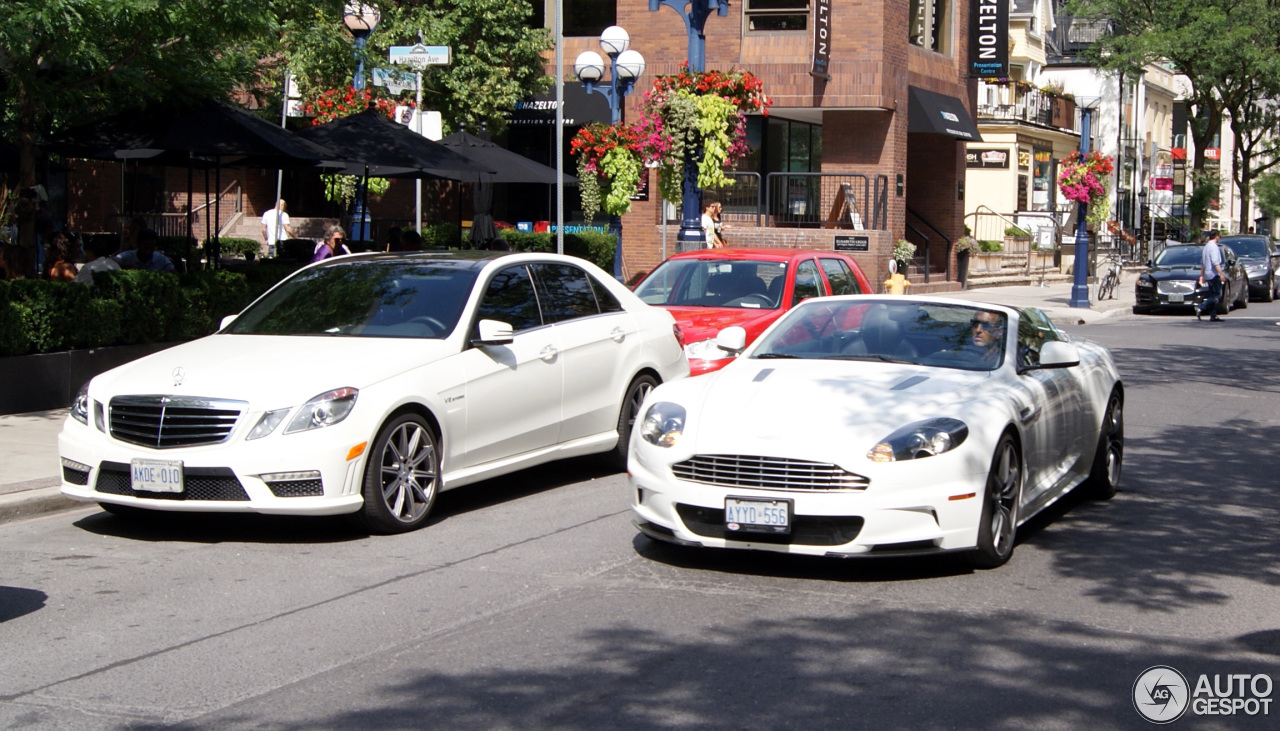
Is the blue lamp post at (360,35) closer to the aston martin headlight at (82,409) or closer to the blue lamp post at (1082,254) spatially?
the aston martin headlight at (82,409)

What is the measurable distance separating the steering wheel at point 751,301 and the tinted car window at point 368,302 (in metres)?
4.52

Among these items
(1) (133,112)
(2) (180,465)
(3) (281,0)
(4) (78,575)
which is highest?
(3) (281,0)

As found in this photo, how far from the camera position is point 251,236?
127 feet

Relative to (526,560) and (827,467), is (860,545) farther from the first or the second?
(526,560)

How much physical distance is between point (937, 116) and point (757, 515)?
28545 mm

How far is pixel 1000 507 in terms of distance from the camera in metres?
7.25

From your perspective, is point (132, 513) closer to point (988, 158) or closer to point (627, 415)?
point (627, 415)

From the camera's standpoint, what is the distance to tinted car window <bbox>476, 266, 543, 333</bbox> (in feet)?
30.3

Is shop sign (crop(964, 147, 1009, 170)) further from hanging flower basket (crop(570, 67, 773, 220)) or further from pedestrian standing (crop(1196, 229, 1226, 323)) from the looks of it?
hanging flower basket (crop(570, 67, 773, 220))

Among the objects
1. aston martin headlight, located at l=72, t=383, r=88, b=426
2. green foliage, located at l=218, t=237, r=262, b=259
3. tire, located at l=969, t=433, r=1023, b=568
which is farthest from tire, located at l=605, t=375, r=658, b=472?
green foliage, located at l=218, t=237, r=262, b=259

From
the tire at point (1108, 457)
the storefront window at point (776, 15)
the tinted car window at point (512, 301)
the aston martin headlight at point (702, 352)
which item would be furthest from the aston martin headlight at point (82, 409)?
the storefront window at point (776, 15)

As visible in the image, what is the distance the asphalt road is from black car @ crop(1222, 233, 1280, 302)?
31.0 m

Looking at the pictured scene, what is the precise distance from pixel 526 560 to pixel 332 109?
18.1m

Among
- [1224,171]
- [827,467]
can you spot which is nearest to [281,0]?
[827,467]
